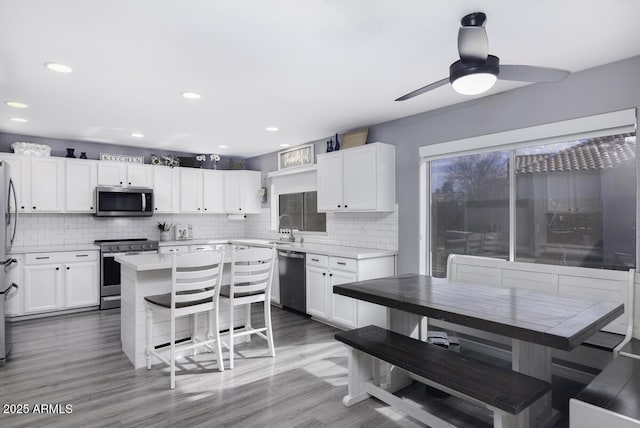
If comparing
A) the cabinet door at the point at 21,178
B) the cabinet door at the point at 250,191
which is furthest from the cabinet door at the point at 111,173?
the cabinet door at the point at 250,191

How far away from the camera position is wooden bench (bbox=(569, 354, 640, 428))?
5.25 feet

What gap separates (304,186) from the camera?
19.3 feet

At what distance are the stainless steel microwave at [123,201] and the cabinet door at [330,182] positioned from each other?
9.52 feet

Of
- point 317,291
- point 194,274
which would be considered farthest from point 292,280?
point 194,274

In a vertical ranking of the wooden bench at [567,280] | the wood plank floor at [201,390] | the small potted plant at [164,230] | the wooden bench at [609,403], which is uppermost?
the small potted plant at [164,230]

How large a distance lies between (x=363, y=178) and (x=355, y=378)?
7.81ft

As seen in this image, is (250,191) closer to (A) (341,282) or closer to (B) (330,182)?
(B) (330,182)

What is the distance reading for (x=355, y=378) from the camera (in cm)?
271

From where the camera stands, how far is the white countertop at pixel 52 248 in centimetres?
488

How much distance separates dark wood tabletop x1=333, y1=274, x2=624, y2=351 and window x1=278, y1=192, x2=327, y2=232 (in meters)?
2.86

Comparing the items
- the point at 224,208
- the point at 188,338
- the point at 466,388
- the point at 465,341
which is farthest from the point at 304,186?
the point at 466,388

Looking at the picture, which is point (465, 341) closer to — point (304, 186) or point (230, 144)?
point (304, 186)

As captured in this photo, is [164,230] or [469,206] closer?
[469,206]

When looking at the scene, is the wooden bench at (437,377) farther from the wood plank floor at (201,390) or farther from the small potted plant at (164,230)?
the small potted plant at (164,230)
